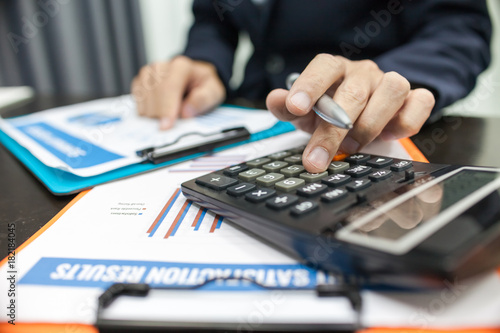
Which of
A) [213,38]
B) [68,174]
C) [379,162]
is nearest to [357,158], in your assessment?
[379,162]

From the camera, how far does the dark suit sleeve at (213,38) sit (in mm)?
729

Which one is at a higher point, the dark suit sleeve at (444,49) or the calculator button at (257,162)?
the dark suit sleeve at (444,49)

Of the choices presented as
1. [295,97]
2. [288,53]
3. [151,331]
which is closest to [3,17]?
[288,53]

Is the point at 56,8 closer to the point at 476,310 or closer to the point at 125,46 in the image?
the point at 125,46

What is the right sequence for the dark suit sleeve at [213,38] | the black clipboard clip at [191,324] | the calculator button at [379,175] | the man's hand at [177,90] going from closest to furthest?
the black clipboard clip at [191,324], the calculator button at [379,175], the man's hand at [177,90], the dark suit sleeve at [213,38]

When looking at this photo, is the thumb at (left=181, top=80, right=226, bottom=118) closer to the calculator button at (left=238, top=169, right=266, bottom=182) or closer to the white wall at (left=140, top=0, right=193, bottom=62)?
the calculator button at (left=238, top=169, right=266, bottom=182)

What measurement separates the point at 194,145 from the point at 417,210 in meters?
0.28

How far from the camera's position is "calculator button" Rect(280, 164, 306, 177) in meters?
0.29

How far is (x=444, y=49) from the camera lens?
508mm

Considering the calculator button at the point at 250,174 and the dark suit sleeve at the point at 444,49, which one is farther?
the dark suit sleeve at the point at 444,49

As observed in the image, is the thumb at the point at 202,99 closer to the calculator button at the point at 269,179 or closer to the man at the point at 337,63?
the man at the point at 337,63

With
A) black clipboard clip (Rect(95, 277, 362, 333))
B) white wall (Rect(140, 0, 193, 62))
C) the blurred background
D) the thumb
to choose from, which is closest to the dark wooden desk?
black clipboard clip (Rect(95, 277, 362, 333))

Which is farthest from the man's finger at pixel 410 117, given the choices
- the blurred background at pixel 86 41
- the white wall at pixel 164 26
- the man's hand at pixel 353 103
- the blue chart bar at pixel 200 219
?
the white wall at pixel 164 26

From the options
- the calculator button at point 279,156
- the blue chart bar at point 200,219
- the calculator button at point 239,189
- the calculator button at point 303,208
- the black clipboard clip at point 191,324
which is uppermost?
the calculator button at point 303,208
